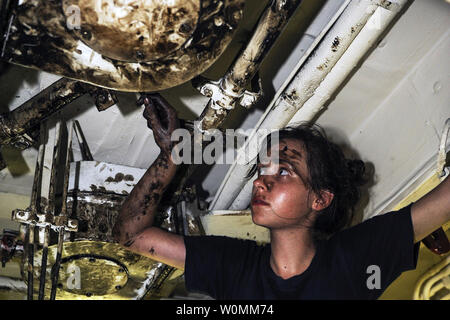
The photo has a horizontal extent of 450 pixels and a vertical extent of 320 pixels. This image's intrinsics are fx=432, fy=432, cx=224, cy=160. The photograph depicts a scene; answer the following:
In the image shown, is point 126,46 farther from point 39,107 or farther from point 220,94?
point 39,107

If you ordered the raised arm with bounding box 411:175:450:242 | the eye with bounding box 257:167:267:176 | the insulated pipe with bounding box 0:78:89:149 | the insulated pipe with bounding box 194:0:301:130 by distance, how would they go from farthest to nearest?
the eye with bounding box 257:167:267:176 → the insulated pipe with bounding box 0:78:89:149 → the raised arm with bounding box 411:175:450:242 → the insulated pipe with bounding box 194:0:301:130

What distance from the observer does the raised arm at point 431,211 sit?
1.20 metres

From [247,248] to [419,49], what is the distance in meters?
0.86

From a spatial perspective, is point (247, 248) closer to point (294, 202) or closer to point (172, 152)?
point (294, 202)

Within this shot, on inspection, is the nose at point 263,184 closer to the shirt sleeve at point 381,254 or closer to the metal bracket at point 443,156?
the shirt sleeve at point 381,254

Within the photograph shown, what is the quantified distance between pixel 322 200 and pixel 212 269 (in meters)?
0.44

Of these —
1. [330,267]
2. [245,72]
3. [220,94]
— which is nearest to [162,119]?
[220,94]

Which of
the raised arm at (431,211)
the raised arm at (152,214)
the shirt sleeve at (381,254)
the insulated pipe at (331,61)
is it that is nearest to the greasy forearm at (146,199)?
the raised arm at (152,214)

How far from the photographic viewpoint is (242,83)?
1.20m

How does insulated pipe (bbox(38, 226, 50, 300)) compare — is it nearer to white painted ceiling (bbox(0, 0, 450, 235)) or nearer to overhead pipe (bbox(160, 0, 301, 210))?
white painted ceiling (bbox(0, 0, 450, 235))

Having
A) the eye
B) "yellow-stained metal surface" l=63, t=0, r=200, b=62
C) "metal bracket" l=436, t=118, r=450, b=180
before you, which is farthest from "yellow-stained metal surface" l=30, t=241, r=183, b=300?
"metal bracket" l=436, t=118, r=450, b=180

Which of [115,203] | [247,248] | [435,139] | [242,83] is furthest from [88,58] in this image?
[435,139]

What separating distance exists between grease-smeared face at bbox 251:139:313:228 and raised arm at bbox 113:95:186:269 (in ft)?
0.99

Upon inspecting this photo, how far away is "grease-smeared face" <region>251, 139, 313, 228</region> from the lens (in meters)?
1.37
